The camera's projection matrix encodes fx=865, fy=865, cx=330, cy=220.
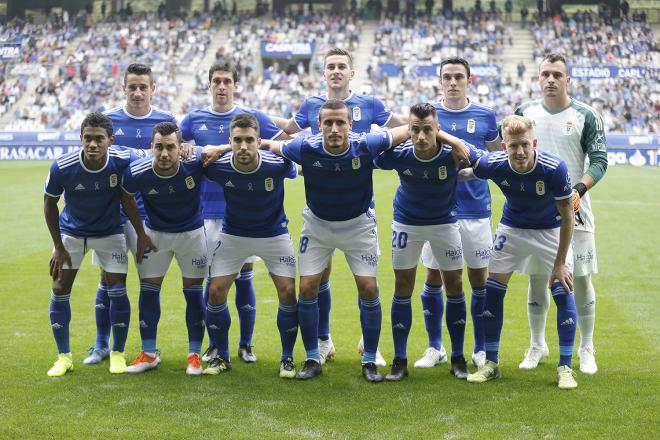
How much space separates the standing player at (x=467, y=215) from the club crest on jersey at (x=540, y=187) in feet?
2.71

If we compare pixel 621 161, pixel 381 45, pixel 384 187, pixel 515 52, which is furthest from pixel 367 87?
pixel 384 187

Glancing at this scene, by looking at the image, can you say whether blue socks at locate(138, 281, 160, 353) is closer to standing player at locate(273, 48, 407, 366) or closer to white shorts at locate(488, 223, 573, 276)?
standing player at locate(273, 48, 407, 366)

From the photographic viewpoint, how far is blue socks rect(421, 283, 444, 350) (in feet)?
22.7

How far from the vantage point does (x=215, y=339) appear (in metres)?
6.66

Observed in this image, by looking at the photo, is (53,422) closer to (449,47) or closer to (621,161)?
(621,161)

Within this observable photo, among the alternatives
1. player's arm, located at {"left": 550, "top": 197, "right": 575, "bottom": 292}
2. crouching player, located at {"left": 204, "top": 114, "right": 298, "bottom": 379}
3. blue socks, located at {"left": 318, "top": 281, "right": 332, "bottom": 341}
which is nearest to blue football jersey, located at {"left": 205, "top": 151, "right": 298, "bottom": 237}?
crouching player, located at {"left": 204, "top": 114, "right": 298, "bottom": 379}

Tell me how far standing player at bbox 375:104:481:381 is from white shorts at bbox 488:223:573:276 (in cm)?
29

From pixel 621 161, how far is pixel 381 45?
54.1 ft

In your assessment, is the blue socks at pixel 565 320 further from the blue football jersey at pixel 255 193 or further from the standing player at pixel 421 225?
the blue football jersey at pixel 255 193

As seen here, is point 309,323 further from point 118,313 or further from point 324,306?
point 118,313

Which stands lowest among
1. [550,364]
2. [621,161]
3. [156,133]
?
[621,161]

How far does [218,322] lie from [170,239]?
28.8 inches

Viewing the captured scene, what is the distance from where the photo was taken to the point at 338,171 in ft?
20.3

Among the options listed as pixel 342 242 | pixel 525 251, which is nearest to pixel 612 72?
pixel 525 251
